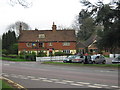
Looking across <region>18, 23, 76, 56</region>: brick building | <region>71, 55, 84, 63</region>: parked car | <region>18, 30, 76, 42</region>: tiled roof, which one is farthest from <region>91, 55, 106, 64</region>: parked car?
<region>18, 30, 76, 42</region>: tiled roof

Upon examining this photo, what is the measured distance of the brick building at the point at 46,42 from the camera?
74312 mm

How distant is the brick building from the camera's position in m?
74.3

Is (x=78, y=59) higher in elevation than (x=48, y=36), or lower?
lower

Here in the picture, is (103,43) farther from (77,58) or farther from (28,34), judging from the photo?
(28,34)

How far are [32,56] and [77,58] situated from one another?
1626 cm

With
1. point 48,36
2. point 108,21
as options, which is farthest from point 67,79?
point 48,36

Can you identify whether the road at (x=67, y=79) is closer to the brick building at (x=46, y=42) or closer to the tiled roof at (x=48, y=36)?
the brick building at (x=46, y=42)

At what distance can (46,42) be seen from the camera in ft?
244

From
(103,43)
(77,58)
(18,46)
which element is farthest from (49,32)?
(103,43)

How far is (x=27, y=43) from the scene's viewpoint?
244 ft

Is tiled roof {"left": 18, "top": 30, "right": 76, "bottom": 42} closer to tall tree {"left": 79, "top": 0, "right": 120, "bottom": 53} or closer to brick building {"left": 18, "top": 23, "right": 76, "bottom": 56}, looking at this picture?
brick building {"left": 18, "top": 23, "right": 76, "bottom": 56}

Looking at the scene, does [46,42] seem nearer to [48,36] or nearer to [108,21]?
[48,36]

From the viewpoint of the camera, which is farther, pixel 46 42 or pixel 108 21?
pixel 46 42

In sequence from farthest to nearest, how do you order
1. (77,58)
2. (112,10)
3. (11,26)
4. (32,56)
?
1. (11,26)
2. (32,56)
3. (77,58)
4. (112,10)
